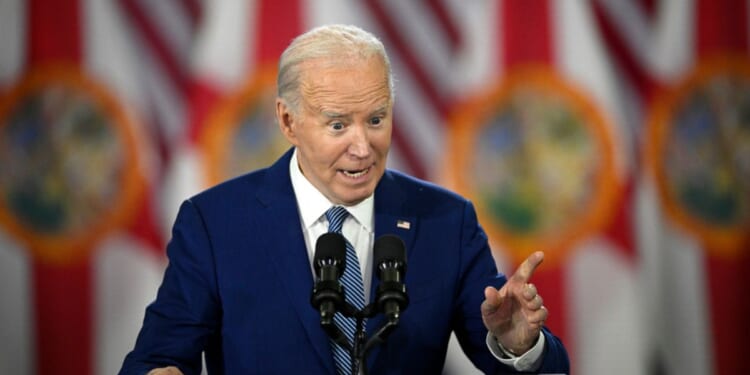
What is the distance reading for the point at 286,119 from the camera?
7.18ft

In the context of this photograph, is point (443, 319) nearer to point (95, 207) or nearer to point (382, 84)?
point (382, 84)

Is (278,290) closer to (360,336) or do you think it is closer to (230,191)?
(230,191)

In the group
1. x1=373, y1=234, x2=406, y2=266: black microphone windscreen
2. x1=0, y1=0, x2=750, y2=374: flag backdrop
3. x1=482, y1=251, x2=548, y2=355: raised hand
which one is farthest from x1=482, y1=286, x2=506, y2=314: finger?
x1=0, y1=0, x2=750, y2=374: flag backdrop

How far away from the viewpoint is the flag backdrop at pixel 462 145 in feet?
11.1

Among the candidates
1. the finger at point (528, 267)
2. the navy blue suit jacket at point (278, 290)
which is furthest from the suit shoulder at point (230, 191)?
the finger at point (528, 267)

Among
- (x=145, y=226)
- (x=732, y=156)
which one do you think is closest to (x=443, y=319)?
(x=145, y=226)

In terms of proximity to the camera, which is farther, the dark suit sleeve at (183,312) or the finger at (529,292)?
the dark suit sleeve at (183,312)

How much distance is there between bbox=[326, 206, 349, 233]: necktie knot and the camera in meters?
2.18

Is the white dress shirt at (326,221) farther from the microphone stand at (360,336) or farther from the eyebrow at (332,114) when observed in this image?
the microphone stand at (360,336)

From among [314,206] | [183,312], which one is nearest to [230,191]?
[314,206]

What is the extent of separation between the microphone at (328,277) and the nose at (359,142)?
1.24ft

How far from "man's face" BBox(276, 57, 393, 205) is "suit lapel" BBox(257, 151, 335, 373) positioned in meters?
0.13

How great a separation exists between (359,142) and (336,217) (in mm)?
244

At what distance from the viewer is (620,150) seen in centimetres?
346
